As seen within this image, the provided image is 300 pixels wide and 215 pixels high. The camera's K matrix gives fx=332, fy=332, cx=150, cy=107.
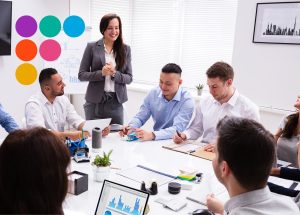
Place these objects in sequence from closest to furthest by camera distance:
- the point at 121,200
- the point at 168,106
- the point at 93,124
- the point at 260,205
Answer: the point at 260,205, the point at 121,200, the point at 93,124, the point at 168,106

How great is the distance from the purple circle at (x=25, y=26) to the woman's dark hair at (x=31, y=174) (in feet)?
9.74

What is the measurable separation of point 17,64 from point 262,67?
295cm

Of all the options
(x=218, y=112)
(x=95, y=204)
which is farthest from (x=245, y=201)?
(x=218, y=112)

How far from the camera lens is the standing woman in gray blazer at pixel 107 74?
3.02 m

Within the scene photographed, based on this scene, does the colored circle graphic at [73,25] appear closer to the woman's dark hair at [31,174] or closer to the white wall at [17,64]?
the white wall at [17,64]

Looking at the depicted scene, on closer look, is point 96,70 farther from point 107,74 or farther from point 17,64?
point 17,64

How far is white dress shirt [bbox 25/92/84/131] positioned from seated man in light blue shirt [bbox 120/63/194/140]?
508 millimetres

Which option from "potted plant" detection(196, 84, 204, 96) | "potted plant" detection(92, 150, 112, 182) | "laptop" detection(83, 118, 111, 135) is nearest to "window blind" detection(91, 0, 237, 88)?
"potted plant" detection(196, 84, 204, 96)

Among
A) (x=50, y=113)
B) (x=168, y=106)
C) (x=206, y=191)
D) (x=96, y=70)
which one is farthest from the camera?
(x=96, y=70)

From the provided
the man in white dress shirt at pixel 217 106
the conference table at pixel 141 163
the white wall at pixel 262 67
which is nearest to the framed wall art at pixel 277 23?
the white wall at pixel 262 67

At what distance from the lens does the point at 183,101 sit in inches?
115

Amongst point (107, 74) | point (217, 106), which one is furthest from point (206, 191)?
point (107, 74)

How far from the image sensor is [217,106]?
8.98 feet

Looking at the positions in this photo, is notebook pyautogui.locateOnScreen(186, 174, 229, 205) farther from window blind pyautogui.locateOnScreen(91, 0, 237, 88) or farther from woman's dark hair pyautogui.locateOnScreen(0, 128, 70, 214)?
window blind pyautogui.locateOnScreen(91, 0, 237, 88)
